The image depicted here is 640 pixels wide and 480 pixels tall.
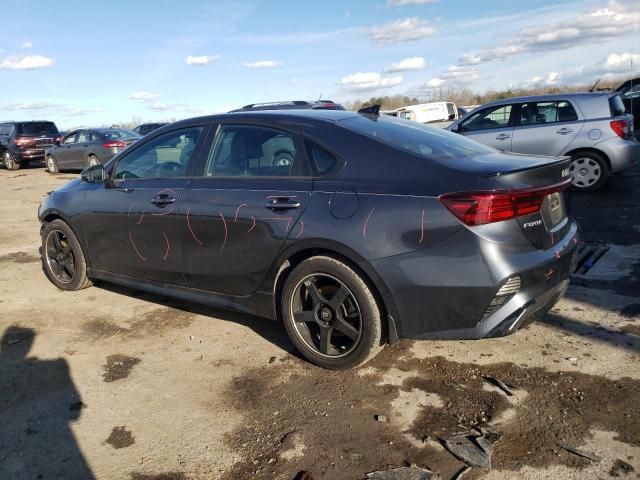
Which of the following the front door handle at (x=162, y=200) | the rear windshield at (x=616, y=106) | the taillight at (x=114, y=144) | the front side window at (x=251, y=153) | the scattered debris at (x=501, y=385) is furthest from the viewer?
the taillight at (x=114, y=144)

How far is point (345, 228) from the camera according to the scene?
322cm

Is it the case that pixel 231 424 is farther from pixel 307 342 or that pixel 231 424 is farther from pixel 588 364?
pixel 588 364

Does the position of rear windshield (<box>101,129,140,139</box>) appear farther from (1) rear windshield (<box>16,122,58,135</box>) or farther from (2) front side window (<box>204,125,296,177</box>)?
(2) front side window (<box>204,125,296,177</box>)

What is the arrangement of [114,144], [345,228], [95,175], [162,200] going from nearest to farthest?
[345,228] → [162,200] → [95,175] → [114,144]

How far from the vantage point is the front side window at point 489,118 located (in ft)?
31.5

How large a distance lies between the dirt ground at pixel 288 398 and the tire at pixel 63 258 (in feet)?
1.72

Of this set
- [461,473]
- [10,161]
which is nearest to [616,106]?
[461,473]

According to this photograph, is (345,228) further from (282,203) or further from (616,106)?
(616,106)

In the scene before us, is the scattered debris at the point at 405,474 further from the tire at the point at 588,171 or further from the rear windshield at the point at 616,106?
the rear windshield at the point at 616,106

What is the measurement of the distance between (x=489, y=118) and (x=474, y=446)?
8.13 meters

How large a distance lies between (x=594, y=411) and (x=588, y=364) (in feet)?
1.85

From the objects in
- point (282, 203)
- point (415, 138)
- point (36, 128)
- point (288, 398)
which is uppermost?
point (36, 128)


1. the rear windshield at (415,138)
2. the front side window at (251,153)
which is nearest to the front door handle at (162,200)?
the front side window at (251,153)

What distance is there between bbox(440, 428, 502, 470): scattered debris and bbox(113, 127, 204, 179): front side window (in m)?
2.75
